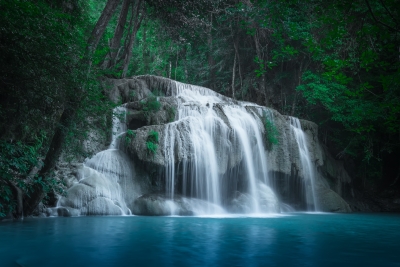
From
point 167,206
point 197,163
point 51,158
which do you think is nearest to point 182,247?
point 51,158

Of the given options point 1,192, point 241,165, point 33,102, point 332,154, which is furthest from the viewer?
point 332,154

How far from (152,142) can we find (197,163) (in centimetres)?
182

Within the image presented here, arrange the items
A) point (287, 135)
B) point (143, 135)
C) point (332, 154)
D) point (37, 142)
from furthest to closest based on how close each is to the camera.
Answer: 1. point (332, 154)
2. point (287, 135)
3. point (143, 135)
4. point (37, 142)

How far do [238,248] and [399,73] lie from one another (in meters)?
3.44

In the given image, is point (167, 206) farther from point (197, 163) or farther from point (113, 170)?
point (113, 170)

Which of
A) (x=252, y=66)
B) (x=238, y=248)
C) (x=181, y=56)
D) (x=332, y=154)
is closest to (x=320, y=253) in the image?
(x=238, y=248)

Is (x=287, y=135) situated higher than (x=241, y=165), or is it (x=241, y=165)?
(x=287, y=135)

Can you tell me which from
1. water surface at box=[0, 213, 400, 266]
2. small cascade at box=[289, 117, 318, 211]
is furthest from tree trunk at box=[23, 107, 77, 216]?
small cascade at box=[289, 117, 318, 211]

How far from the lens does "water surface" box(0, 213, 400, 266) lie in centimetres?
404

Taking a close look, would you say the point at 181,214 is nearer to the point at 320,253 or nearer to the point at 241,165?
the point at 241,165

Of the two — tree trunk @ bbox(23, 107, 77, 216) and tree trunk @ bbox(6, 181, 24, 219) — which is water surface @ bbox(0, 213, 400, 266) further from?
tree trunk @ bbox(23, 107, 77, 216)

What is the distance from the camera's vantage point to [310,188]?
1505 cm

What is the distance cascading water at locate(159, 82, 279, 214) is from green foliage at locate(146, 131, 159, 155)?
38 cm

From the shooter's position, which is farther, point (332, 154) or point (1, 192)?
point (332, 154)
